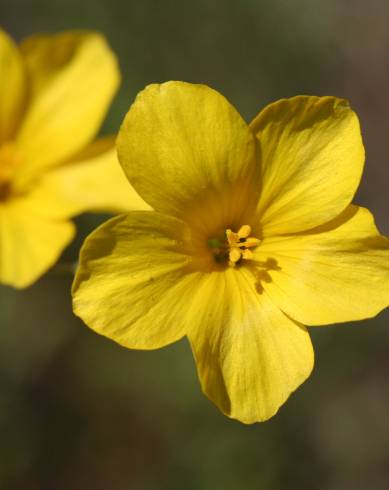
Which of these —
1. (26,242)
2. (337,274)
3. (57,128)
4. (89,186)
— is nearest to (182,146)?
(337,274)

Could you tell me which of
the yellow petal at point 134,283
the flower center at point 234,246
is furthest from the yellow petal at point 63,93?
the yellow petal at point 134,283

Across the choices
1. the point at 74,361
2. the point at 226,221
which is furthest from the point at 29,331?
the point at 226,221

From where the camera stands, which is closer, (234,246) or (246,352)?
(246,352)

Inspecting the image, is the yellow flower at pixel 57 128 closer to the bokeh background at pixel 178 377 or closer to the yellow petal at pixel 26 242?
the yellow petal at pixel 26 242

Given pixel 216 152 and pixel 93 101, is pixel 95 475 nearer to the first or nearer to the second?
pixel 93 101

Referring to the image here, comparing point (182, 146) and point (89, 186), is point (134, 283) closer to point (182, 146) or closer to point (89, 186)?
point (182, 146)

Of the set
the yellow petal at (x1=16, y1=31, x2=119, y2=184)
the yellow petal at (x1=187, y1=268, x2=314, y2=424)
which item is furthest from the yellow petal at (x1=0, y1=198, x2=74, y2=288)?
the yellow petal at (x1=187, y1=268, x2=314, y2=424)

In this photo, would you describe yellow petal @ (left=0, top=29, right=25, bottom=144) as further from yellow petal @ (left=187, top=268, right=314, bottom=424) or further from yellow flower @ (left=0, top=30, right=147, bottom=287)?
yellow petal @ (left=187, top=268, right=314, bottom=424)
